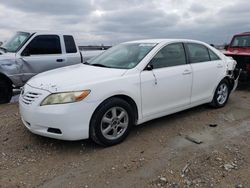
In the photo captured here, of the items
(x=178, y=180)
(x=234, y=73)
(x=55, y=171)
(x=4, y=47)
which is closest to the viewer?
(x=178, y=180)

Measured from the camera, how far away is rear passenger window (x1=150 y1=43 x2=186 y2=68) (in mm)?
4879

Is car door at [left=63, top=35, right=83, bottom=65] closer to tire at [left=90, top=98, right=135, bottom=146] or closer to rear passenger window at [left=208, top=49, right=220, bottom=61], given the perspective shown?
rear passenger window at [left=208, top=49, right=220, bottom=61]

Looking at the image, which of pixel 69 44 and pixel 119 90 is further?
pixel 69 44

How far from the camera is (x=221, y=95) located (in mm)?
6293

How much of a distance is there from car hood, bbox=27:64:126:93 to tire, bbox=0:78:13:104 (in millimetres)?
2681

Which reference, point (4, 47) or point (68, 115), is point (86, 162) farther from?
point (4, 47)

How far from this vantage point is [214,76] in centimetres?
592

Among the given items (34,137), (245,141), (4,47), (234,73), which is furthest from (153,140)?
(4,47)

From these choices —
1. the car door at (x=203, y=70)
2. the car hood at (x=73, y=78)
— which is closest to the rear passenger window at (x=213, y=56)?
the car door at (x=203, y=70)

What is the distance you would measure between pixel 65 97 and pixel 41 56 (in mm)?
3667

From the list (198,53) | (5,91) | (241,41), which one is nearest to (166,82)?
(198,53)

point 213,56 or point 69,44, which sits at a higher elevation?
point 69,44

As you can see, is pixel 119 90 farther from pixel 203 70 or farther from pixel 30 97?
pixel 203 70

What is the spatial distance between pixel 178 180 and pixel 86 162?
120 cm
